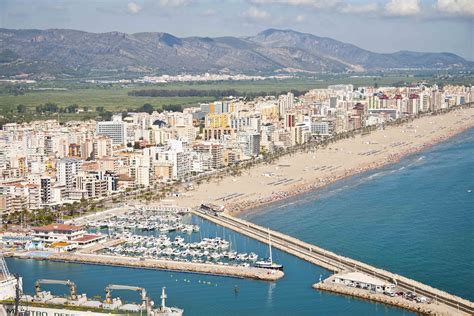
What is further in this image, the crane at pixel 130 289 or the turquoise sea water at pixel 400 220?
the turquoise sea water at pixel 400 220

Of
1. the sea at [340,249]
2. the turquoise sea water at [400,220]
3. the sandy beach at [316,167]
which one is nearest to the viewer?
the sea at [340,249]

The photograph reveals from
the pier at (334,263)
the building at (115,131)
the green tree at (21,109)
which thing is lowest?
the pier at (334,263)

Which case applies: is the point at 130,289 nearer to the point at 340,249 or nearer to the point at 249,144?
the point at 340,249

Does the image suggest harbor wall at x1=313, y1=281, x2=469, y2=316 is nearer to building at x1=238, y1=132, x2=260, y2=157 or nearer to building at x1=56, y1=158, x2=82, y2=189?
building at x1=56, y1=158, x2=82, y2=189

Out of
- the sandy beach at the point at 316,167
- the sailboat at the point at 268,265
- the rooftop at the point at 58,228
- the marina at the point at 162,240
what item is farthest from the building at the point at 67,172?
the sailboat at the point at 268,265

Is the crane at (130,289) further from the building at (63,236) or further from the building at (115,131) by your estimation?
the building at (115,131)

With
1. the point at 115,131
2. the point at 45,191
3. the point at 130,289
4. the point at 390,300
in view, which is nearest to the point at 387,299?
the point at 390,300
